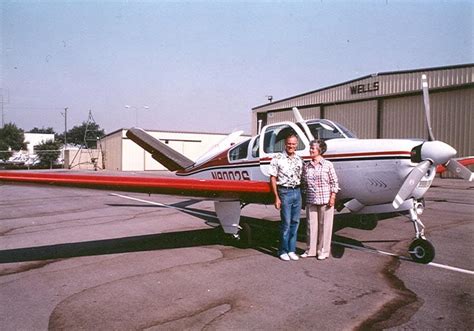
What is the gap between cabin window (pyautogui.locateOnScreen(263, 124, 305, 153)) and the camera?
7.27m

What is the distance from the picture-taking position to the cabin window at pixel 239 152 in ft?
26.5

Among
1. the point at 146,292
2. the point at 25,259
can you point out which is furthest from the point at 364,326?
the point at 25,259

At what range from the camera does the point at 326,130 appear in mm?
7082

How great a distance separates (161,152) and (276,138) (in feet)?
17.8

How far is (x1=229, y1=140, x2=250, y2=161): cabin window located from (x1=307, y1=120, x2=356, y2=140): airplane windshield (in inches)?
61.5

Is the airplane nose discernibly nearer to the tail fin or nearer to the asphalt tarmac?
the asphalt tarmac

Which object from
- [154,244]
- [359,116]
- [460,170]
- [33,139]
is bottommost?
[154,244]

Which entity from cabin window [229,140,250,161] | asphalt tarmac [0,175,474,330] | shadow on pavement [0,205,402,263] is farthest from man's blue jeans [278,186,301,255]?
cabin window [229,140,250,161]

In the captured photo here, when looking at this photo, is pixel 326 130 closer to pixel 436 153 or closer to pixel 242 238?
pixel 436 153

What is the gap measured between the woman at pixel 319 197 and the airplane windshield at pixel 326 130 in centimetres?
105

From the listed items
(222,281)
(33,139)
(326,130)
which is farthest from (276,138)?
A: (33,139)

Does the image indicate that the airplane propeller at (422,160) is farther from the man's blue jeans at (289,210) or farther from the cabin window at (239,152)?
the cabin window at (239,152)

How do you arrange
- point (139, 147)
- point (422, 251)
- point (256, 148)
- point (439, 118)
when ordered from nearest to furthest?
1. point (422, 251)
2. point (256, 148)
3. point (439, 118)
4. point (139, 147)

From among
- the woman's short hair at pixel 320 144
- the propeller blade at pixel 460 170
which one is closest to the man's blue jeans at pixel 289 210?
the woman's short hair at pixel 320 144
